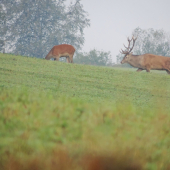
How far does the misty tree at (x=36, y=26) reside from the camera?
30828mm

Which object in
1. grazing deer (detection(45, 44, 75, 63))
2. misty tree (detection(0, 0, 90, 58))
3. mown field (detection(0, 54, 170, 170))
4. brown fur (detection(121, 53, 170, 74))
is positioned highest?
misty tree (detection(0, 0, 90, 58))

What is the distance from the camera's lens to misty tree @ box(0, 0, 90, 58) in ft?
101

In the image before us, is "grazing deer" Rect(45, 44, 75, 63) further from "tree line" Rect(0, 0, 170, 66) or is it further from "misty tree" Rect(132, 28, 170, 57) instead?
"misty tree" Rect(132, 28, 170, 57)

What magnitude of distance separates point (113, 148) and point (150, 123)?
116 centimetres

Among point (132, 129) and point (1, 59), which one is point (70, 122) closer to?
point (132, 129)

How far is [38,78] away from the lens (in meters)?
8.74

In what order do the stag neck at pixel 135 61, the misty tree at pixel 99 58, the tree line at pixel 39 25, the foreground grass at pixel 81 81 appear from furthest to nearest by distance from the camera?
the misty tree at pixel 99 58 < the tree line at pixel 39 25 < the stag neck at pixel 135 61 < the foreground grass at pixel 81 81

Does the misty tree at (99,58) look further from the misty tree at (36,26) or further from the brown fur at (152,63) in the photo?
the brown fur at (152,63)

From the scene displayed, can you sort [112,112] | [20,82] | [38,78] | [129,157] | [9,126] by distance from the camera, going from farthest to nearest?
[38,78], [20,82], [112,112], [9,126], [129,157]

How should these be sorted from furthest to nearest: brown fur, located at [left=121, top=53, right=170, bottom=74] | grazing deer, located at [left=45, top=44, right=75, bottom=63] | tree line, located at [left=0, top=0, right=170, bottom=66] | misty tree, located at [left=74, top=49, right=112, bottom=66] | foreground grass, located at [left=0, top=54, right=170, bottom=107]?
misty tree, located at [left=74, top=49, right=112, bottom=66], tree line, located at [left=0, top=0, right=170, bottom=66], grazing deer, located at [left=45, top=44, right=75, bottom=63], brown fur, located at [left=121, top=53, right=170, bottom=74], foreground grass, located at [left=0, top=54, right=170, bottom=107]

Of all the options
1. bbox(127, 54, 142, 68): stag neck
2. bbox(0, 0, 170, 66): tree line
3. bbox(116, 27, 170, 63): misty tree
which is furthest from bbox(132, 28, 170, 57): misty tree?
bbox(127, 54, 142, 68): stag neck

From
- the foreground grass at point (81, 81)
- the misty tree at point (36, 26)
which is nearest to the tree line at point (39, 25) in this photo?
the misty tree at point (36, 26)

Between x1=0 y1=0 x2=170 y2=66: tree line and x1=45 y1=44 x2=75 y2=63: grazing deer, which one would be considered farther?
x1=0 y1=0 x2=170 y2=66: tree line

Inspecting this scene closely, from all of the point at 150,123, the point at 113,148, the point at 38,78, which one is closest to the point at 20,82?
the point at 38,78
